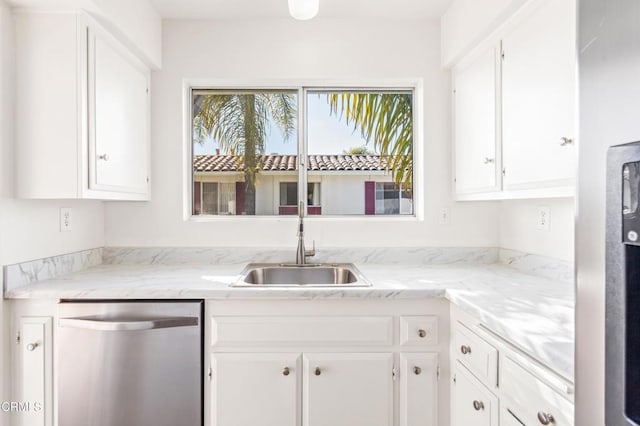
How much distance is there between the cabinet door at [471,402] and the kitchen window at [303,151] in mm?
1157

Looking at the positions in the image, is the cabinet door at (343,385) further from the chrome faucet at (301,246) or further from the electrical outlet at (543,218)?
the electrical outlet at (543,218)

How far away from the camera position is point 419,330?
170cm

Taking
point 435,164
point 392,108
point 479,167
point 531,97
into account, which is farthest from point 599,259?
point 392,108

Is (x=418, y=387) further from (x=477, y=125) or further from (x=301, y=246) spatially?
(x=477, y=125)

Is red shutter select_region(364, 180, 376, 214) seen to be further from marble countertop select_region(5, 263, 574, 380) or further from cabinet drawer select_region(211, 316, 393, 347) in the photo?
cabinet drawer select_region(211, 316, 393, 347)

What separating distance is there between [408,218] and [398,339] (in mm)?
933

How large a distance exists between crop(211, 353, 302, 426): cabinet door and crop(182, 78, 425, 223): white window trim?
93 centimetres

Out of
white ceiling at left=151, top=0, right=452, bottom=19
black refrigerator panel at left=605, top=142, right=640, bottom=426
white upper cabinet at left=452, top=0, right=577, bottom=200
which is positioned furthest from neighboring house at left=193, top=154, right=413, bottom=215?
black refrigerator panel at left=605, top=142, right=640, bottom=426

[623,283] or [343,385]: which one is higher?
[623,283]

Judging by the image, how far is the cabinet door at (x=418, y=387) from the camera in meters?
1.70

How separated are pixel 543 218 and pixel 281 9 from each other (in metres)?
1.81

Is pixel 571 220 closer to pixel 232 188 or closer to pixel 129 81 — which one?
pixel 232 188

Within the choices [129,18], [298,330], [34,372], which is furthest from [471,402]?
[129,18]

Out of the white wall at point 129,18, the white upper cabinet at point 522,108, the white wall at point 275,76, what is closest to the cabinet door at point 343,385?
the white wall at point 275,76
